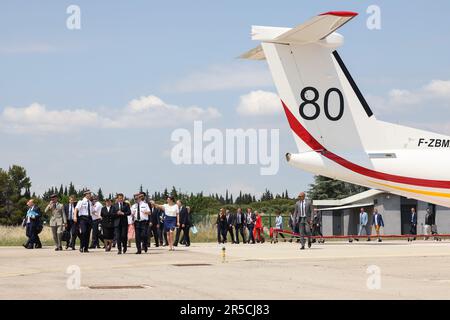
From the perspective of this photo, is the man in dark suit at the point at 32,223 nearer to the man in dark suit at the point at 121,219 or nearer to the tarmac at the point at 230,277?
the man in dark suit at the point at 121,219

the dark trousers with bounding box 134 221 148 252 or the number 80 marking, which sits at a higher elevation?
the number 80 marking

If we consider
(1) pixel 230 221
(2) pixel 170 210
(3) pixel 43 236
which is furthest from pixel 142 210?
(3) pixel 43 236

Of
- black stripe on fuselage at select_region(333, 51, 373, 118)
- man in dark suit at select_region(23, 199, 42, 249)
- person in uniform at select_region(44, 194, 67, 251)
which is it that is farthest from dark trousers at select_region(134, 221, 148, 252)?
black stripe on fuselage at select_region(333, 51, 373, 118)

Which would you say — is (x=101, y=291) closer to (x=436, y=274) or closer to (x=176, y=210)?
(x=436, y=274)

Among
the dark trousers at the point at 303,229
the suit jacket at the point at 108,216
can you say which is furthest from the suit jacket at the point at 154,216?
the dark trousers at the point at 303,229

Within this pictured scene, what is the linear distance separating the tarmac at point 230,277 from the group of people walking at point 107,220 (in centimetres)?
184

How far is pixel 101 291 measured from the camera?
10.9 metres

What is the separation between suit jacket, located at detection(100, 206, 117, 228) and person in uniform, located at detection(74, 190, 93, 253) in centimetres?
49

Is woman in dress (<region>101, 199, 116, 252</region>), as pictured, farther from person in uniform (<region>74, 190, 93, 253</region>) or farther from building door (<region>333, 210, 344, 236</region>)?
building door (<region>333, 210, 344, 236</region>)

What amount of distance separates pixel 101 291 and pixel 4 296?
1388 mm

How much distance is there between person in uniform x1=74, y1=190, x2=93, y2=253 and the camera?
2200 cm

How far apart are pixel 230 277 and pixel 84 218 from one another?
33.2ft

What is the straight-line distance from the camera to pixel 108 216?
21.5m

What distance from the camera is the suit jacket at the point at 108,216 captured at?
21.1 meters
